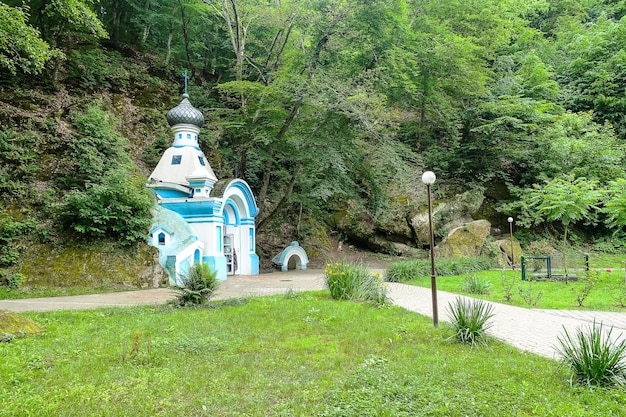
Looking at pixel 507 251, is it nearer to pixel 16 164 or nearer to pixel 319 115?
pixel 319 115

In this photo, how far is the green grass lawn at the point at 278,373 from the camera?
11.5 ft

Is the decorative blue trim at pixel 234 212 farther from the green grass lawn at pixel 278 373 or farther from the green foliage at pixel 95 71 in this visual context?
the green grass lawn at pixel 278 373

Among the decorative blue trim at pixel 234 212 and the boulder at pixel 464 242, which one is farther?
the boulder at pixel 464 242

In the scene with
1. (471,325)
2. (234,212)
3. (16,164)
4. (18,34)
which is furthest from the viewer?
(234,212)

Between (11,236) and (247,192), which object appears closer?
(11,236)

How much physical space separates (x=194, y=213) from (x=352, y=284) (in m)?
7.89

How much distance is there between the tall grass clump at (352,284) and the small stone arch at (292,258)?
381 inches

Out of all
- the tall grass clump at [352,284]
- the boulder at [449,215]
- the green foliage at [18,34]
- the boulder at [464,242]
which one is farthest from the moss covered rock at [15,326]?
the boulder at [449,215]

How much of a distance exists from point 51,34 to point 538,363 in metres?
23.2

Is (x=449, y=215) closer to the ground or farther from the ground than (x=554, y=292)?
farther from the ground

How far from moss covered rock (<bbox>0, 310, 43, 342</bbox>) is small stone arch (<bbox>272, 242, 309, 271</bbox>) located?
13249mm

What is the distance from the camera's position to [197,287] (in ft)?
28.2

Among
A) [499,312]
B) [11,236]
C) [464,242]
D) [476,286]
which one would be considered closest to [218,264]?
[11,236]

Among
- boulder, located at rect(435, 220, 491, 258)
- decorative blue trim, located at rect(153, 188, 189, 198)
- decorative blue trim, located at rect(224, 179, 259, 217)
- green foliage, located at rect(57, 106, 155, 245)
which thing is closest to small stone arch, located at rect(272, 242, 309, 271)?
decorative blue trim, located at rect(224, 179, 259, 217)
